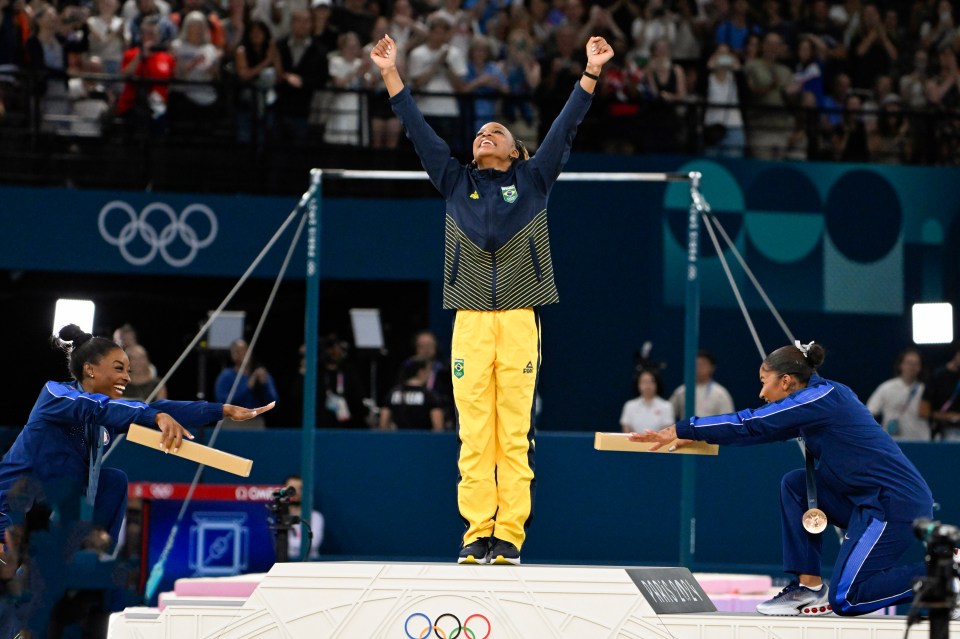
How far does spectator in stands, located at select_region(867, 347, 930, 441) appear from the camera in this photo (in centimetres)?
1202

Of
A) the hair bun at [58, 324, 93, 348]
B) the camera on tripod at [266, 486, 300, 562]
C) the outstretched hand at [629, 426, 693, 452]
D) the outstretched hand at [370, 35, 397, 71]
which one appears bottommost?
the camera on tripod at [266, 486, 300, 562]

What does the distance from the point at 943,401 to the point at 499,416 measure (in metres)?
6.57

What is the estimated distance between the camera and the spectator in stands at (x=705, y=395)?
38.8 ft

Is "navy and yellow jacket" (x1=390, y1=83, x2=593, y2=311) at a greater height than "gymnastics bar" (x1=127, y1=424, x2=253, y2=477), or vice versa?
"navy and yellow jacket" (x1=390, y1=83, x2=593, y2=311)

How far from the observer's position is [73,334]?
7.08 metres

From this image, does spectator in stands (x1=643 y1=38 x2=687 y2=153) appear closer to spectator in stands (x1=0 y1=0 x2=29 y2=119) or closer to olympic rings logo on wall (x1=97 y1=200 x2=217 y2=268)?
olympic rings logo on wall (x1=97 y1=200 x2=217 y2=268)

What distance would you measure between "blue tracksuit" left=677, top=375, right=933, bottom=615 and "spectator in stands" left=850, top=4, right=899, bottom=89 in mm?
8554

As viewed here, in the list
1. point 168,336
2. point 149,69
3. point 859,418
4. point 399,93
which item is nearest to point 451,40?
point 149,69

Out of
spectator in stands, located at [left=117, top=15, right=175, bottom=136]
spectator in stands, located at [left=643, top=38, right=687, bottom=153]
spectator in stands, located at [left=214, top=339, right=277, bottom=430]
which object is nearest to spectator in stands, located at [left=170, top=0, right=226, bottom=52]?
spectator in stands, located at [left=117, top=15, right=175, bottom=136]

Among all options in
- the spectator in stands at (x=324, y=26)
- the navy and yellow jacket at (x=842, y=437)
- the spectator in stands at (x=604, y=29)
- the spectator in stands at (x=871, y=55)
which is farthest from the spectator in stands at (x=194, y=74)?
the navy and yellow jacket at (x=842, y=437)

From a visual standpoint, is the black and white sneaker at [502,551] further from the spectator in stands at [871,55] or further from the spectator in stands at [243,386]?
the spectator in stands at [871,55]

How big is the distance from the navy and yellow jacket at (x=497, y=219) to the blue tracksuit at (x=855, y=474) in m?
1.04

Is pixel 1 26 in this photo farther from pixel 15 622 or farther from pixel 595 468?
pixel 15 622

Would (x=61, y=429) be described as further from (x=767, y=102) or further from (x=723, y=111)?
(x=767, y=102)
